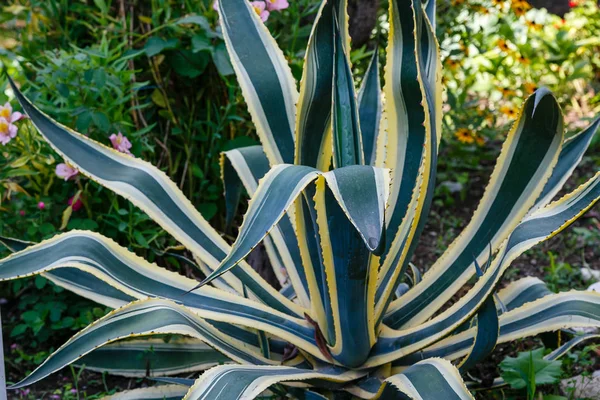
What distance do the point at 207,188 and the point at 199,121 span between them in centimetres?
19

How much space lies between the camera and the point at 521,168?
1497 millimetres

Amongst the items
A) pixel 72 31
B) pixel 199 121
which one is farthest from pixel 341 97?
Result: pixel 72 31

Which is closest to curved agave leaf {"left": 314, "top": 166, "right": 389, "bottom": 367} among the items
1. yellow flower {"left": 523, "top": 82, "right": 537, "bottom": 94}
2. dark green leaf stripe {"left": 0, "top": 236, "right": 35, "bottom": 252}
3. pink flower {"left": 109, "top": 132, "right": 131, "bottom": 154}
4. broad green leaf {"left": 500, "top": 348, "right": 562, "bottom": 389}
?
broad green leaf {"left": 500, "top": 348, "right": 562, "bottom": 389}

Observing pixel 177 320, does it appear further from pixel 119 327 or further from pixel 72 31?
pixel 72 31

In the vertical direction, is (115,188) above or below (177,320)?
above

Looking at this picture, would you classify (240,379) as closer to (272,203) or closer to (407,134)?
(272,203)

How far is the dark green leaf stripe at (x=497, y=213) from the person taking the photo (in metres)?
1.47

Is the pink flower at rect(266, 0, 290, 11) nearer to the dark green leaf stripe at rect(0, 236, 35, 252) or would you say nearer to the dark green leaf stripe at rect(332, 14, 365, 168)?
the dark green leaf stripe at rect(332, 14, 365, 168)

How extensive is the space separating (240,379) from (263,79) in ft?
2.19

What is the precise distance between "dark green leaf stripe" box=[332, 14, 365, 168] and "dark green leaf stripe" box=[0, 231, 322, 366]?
1.10 ft

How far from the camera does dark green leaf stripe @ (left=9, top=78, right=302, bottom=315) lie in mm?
1506

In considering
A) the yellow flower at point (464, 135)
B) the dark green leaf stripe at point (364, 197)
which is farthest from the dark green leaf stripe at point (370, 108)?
the yellow flower at point (464, 135)

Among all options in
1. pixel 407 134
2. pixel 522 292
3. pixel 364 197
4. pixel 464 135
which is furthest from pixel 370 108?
pixel 464 135

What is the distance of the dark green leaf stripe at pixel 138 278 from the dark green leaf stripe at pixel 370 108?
0.49m
